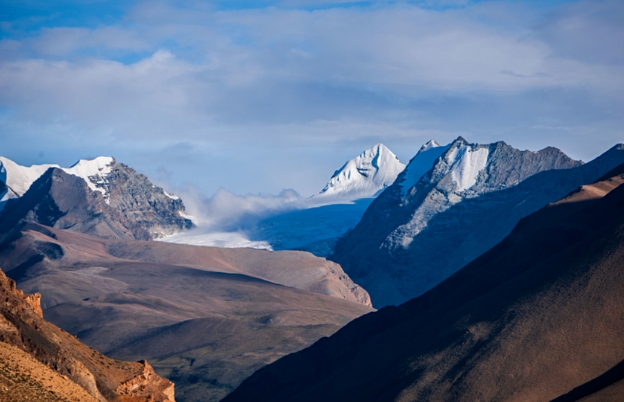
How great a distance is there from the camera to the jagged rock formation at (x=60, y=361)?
5817 centimetres

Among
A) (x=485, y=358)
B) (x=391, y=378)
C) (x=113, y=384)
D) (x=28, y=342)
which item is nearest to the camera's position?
(x=28, y=342)

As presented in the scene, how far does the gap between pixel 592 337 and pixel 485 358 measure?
48.2ft

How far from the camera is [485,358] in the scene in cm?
14562

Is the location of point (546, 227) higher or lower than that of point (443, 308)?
higher

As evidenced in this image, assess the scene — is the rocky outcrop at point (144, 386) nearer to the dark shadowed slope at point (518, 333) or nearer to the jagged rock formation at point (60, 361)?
the jagged rock formation at point (60, 361)

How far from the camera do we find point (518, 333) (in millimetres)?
148375

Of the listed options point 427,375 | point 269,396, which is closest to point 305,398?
point 269,396

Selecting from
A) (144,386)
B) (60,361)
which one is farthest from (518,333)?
(60,361)

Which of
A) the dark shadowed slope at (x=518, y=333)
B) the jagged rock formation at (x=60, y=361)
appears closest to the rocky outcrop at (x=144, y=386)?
the jagged rock formation at (x=60, y=361)

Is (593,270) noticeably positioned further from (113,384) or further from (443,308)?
(113,384)

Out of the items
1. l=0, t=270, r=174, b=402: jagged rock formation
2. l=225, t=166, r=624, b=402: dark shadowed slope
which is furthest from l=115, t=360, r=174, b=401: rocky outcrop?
l=225, t=166, r=624, b=402: dark shadowed slope

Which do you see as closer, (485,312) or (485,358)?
(485,358)

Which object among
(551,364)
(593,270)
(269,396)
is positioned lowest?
(269,396)

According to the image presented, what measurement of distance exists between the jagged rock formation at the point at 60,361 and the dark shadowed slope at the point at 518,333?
2499 inches
